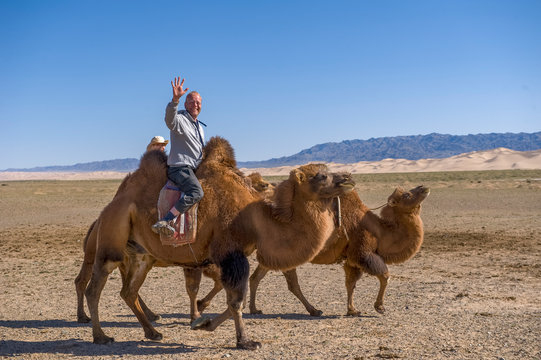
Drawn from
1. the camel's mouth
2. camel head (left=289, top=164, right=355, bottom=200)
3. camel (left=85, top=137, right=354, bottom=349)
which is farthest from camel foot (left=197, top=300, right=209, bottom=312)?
the camel's mouth

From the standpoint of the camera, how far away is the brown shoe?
6.84 meters

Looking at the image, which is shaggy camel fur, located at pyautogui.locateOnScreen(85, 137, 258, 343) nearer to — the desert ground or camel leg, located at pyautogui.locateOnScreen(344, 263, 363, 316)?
the desert ground

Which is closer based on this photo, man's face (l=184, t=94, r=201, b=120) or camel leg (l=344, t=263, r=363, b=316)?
man's face (l=184, t=94, r=201, b=120)

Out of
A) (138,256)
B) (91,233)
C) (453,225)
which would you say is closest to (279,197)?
(138,256)

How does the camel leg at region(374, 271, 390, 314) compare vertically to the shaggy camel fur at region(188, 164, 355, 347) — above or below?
below

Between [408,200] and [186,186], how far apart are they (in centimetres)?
385

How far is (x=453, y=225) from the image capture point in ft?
71.2

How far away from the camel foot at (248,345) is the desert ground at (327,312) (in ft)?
0.41

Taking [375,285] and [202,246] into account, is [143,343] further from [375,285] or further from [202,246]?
[375,285]

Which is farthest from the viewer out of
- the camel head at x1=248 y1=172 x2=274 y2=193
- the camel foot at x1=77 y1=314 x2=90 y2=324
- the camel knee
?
the camel head at x1=248 y1=172 x2=274 y2=193

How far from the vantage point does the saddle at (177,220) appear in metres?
6.92

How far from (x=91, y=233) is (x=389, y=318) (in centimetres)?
442

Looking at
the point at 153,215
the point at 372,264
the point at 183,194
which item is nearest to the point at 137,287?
the point at 153,215

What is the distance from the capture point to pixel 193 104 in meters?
7.57
